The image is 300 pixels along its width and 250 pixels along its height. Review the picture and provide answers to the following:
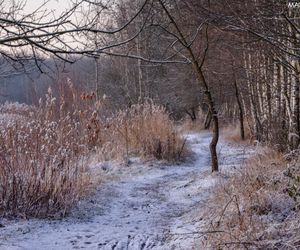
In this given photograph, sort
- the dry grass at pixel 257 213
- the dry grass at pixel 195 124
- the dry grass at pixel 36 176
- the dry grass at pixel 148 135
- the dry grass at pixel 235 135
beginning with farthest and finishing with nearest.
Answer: the dry grass at pixel 195 124 < the dry grass at pixel 235 135 < the dry grass at pixel 148 135 < the dry grass at pixel 36 176 < the dry grass at pixel 257 213

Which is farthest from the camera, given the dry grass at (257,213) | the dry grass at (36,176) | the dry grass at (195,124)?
the dry grass at (195,124)

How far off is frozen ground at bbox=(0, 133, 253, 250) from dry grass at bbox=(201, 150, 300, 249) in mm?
278

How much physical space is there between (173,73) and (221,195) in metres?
17.5

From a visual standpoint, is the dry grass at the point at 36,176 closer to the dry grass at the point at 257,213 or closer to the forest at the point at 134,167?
the forest at the point at 134,167

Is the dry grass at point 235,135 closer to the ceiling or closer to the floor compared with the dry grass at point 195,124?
closer to the floor

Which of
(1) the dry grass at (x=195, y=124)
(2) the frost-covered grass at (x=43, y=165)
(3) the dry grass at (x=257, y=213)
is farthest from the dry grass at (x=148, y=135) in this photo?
(1) the dry grass at (x=195, y=124)

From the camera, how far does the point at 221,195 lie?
4.89 m

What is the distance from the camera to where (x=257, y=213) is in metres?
3.99

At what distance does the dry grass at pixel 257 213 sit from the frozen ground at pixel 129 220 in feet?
0.91

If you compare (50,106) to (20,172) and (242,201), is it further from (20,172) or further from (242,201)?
(242,201)

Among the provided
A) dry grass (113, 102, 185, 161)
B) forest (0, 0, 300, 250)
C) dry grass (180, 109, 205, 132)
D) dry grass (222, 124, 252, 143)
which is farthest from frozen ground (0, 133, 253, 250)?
dry grass (180, 109, 205, 132)

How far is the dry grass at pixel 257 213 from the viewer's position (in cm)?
328

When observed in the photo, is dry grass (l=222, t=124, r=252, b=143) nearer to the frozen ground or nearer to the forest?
the forest

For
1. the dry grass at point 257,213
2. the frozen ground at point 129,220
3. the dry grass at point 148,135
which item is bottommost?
→ the frozen ground at point 129,220
